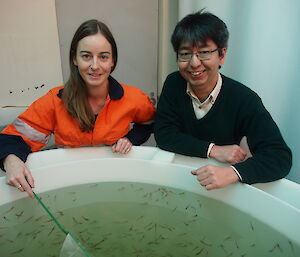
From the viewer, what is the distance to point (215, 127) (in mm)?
935

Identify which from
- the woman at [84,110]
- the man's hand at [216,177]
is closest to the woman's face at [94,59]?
the woman at [84,110]

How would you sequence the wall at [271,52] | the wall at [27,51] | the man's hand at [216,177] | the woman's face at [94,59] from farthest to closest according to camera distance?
the wall at [27,51], the wall at [271,52], the woman's face at [94,59], the man's hand at [216,177]

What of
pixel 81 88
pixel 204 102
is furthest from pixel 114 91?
pixel 204 102

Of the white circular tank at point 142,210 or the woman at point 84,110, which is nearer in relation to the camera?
the white circular tank at point 142,210

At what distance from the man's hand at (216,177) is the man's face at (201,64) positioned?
0.89ft

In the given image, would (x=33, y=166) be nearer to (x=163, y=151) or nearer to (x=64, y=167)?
(x=64, y=167)

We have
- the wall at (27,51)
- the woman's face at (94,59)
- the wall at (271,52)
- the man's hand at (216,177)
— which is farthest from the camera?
the wall at (27,51)

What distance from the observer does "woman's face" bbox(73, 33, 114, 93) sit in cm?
90

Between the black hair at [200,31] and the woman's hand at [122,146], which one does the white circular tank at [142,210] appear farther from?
the black hair at [200,31]

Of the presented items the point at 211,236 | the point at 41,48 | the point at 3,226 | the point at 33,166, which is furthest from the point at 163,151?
the point at 41,48

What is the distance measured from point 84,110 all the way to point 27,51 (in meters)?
0.74

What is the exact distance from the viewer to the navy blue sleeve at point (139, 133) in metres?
1.08

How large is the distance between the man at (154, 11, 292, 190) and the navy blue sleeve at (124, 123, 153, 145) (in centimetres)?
12

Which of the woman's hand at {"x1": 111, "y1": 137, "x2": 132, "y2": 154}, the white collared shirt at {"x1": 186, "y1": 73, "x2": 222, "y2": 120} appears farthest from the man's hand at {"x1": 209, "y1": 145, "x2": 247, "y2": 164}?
the woman's hand at {"x1": 111, "y1": 137, "x2": 132, "y2": 154}
